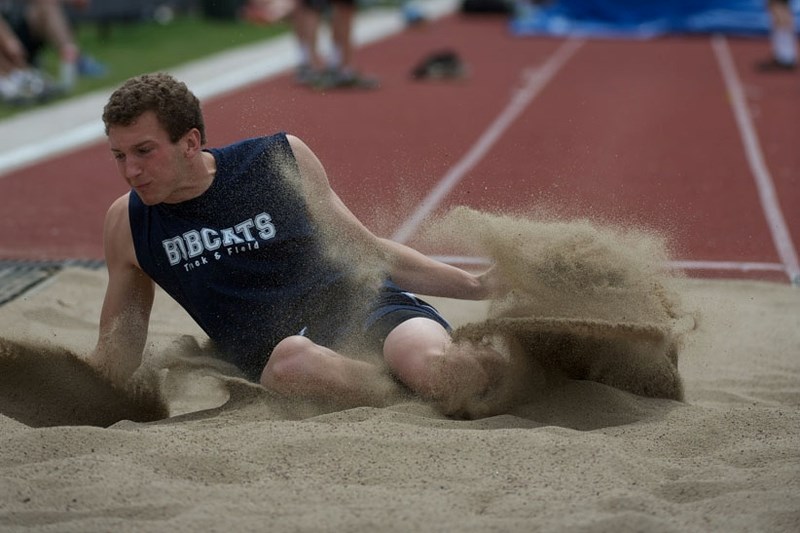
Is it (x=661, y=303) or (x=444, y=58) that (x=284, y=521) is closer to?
(x=661, y=303)

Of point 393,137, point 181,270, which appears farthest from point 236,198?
point 393,137

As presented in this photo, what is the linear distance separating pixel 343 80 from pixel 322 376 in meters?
9.84

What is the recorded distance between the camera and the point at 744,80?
14398mm

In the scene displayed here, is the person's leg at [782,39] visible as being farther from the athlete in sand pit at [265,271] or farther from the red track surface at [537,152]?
the athlete in sand pit at [265,271]

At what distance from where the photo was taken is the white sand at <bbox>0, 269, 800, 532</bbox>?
Result: 2838 millimetres

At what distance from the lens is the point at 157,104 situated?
3562 millimetres

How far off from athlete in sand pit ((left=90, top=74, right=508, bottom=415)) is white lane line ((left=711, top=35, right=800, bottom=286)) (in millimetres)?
2928

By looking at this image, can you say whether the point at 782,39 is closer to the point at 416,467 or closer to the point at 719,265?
the point at 719,265

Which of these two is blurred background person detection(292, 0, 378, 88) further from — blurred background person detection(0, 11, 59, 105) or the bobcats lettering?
the bobcats lettering

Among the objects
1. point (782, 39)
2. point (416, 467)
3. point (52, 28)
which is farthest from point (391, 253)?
point (782, 39)

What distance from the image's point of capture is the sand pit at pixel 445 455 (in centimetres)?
286

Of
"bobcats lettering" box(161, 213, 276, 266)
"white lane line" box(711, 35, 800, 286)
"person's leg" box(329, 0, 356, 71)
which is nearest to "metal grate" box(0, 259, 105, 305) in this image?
"bobcats lettering" box(161, 213, 276, 266)

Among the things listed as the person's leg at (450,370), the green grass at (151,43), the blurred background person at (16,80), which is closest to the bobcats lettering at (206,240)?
the person's leg at (450,370)

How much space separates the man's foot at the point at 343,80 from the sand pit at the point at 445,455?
9096 mm
